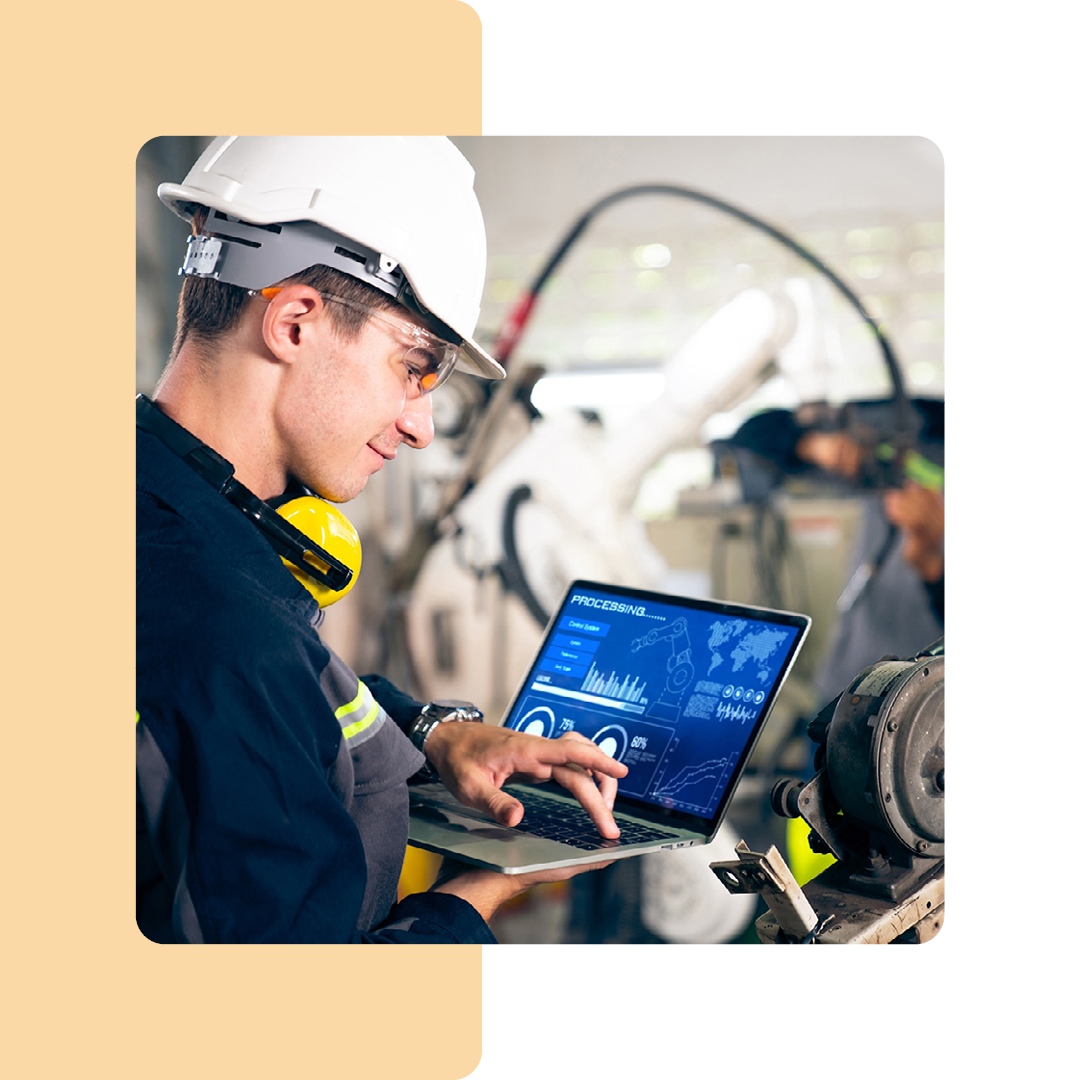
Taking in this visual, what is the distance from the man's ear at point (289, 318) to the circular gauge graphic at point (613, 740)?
601 millimetres

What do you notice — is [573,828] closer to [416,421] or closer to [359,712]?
[359,712]

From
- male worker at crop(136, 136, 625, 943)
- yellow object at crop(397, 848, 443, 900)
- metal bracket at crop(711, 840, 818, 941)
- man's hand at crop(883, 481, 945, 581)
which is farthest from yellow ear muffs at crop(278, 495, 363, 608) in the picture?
man's hand at crop(883, 481, 945, 581)

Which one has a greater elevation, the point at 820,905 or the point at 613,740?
the point at 613,740

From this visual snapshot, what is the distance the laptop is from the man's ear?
1.72 feet

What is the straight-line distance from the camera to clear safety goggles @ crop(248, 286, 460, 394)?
3.65 feet

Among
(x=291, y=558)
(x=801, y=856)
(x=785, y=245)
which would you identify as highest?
(x=785, y=245)

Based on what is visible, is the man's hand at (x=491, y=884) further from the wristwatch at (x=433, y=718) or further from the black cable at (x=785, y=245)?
the black cable at (x=785, y=245)

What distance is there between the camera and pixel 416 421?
→ 1.16m

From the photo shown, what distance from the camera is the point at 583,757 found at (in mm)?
1093

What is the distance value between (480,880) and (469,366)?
0.61 metres

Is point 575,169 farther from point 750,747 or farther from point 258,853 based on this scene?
point 258,853

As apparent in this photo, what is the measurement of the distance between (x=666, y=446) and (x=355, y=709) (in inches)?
57.7

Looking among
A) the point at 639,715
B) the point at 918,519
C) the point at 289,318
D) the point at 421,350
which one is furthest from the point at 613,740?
the point at 918,519
